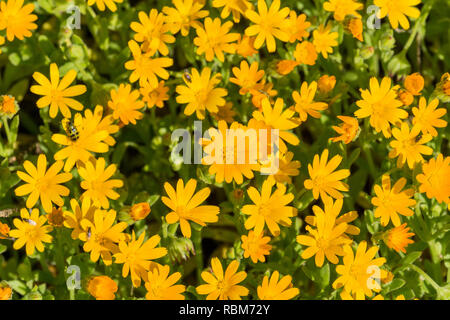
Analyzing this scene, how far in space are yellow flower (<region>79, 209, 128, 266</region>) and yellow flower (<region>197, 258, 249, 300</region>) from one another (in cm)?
37

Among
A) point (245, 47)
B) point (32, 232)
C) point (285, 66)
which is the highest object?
point (245, 47)

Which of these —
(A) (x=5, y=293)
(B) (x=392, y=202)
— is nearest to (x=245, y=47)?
(B) (x=392, y=202)

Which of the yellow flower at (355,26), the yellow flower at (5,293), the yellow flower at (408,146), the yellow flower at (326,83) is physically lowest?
the yellow flower at (5,293)

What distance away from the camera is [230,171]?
235 cm

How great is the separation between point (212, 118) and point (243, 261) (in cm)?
68

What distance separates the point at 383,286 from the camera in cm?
246

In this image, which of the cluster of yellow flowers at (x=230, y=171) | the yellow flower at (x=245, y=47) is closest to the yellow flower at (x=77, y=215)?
the cluster of yellow flowers at (x=230, y=171)

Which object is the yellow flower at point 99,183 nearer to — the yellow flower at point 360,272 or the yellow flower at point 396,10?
the yellow flower at point 360,272

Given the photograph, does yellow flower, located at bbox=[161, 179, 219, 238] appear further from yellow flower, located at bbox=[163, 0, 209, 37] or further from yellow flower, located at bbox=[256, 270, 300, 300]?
yellow flower, located at bbox=[163, 0, 209, 37]

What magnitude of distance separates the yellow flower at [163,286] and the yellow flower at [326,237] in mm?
512

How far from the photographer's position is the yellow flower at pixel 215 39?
2.60 metres

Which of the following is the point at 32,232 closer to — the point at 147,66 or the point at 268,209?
the point at 147,66

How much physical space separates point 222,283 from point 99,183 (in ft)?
2.12
